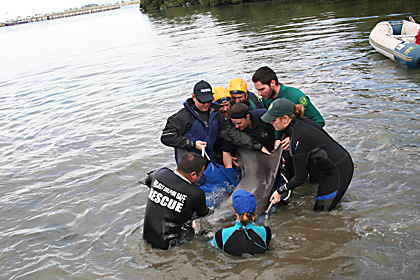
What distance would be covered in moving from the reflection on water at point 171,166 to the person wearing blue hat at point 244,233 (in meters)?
0.30

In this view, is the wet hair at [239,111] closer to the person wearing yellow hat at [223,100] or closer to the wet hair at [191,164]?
the person wearing yellow hat at [223,100]

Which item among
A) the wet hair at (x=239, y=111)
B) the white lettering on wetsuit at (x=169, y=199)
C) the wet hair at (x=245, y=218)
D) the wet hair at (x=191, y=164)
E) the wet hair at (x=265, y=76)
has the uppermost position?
the wet hair at (x=265, y=76)

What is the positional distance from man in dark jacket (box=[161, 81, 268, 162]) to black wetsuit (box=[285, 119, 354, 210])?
3.52ft

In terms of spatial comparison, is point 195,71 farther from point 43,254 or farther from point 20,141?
point 43,254

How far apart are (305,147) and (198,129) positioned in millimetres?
1893

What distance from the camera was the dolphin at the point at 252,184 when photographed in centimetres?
461

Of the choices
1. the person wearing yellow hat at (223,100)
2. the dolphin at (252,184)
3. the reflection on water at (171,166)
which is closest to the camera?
the reflection on water at (171,166)

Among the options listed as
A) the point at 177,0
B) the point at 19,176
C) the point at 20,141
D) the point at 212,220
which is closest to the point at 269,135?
the point at 212,220

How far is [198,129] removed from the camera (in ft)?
17.8

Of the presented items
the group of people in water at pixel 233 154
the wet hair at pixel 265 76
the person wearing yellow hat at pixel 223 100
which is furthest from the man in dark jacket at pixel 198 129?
the wet hair at pixel 265 76

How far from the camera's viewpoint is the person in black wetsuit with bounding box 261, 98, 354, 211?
13.8ft

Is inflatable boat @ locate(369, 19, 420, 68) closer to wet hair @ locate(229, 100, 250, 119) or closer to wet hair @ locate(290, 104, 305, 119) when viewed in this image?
wet hair @ locate(229, 100, 250, 119)

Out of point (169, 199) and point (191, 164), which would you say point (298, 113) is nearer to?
point (191, 164)

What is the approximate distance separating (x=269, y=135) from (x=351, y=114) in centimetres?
403
